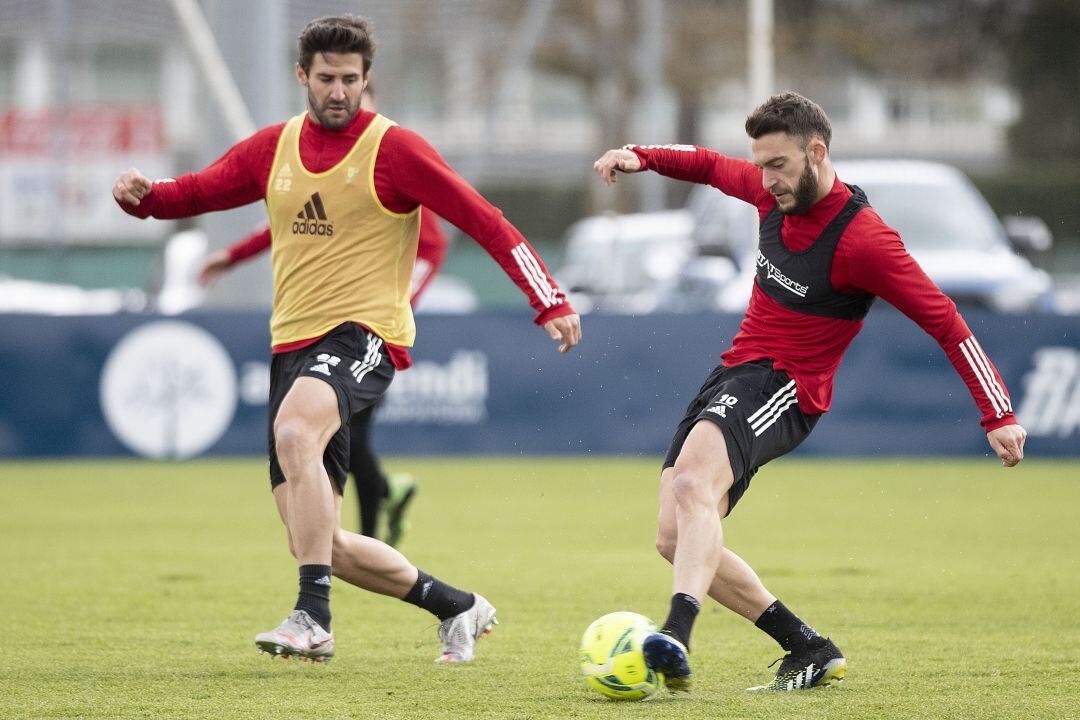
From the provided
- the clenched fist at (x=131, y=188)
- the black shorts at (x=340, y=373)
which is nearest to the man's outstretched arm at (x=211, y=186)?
the clenched fist at (x=131, y=188)

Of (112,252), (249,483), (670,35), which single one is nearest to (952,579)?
(249,483)

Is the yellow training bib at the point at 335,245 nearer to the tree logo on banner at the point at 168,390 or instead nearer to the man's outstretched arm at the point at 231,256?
the man's outstretched arm at the point at 231,256

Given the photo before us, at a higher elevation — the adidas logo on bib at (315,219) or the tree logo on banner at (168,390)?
the adidas logo on bib at (315,219)

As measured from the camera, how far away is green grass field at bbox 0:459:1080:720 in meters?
5.77

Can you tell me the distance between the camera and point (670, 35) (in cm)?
3556

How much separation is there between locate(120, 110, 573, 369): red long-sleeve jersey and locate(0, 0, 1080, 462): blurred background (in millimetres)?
8711

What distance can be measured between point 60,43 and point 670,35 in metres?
19.3

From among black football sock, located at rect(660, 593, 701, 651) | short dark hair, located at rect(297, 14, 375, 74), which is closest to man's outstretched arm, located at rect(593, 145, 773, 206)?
short dark hair, located at rect(297, 14, 375, 74)

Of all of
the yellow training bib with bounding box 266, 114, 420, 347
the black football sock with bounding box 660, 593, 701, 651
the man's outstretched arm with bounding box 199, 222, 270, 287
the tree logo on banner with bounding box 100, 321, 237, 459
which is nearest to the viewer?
the black football sock with bounding box 660, 593, 701, 651

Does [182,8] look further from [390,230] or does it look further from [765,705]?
[765,705]

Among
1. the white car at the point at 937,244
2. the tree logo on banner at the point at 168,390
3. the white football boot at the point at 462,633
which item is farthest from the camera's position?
the white car at the point at 937,244

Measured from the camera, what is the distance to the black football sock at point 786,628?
603cm

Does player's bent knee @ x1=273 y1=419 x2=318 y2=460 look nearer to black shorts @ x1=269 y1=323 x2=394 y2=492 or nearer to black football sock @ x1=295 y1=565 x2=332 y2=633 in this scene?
black shorts @ x1=269 y1=323 x2=394 y2=492

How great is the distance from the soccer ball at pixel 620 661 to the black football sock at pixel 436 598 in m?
1.01
